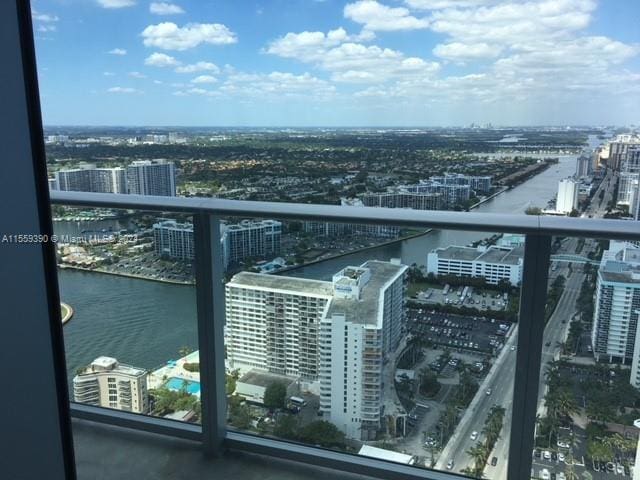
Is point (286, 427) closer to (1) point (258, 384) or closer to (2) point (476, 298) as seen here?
(1) point (258, 384)

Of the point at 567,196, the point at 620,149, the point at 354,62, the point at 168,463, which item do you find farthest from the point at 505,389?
the point at 354,62

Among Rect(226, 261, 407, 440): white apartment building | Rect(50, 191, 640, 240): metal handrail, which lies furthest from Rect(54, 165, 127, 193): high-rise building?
Rect(226, 261, 407, 440): white apartment building

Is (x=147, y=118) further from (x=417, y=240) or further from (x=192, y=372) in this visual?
(x=417, y=240)

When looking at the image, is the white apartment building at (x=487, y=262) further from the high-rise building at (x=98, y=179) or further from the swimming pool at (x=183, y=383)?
the high-rise building at (x=98, y=179)

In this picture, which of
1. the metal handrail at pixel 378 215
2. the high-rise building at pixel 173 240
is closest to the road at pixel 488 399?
the metal handrail at pixel 378 215

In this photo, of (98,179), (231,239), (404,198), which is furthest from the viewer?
(98,179)

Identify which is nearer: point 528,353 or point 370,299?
point 528,353

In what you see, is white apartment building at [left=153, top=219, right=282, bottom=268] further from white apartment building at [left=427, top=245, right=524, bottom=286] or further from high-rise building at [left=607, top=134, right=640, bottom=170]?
high-rise building at [left=607, top=134, right=640, bottom=170]
